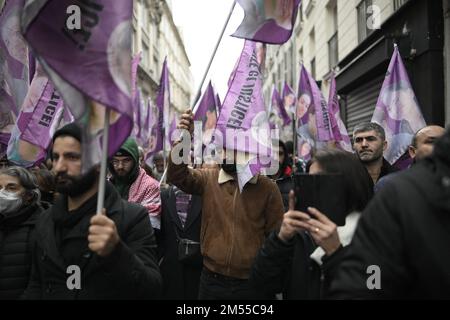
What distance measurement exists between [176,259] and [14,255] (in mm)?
1580

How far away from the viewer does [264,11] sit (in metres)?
3.44

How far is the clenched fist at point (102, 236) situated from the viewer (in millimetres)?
1848

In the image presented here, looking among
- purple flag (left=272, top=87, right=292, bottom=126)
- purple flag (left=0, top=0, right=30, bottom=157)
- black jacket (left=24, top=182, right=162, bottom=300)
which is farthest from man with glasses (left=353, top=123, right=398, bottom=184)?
purple flag (left=272, top=87, right=292, bottom=126)

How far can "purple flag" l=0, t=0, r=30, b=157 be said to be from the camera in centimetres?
450

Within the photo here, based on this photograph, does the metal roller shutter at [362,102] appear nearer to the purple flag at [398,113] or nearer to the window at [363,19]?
the window at [363,19]

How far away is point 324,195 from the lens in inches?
74.7

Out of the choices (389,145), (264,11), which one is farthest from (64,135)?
(389,145)

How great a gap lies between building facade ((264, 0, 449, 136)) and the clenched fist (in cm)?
645

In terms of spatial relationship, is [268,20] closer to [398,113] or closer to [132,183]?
[132,183]

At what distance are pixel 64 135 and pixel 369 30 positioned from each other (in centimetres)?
907

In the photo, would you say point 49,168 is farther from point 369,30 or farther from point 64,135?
point 369,30

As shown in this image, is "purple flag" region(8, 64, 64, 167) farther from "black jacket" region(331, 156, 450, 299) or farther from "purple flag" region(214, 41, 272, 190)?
"black jacket" region(331, 156, 450, 299)

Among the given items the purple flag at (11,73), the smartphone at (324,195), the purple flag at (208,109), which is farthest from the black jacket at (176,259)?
the purple flag at (208,109)

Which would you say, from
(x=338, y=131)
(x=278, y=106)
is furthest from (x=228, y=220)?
(x=278, y=106)
